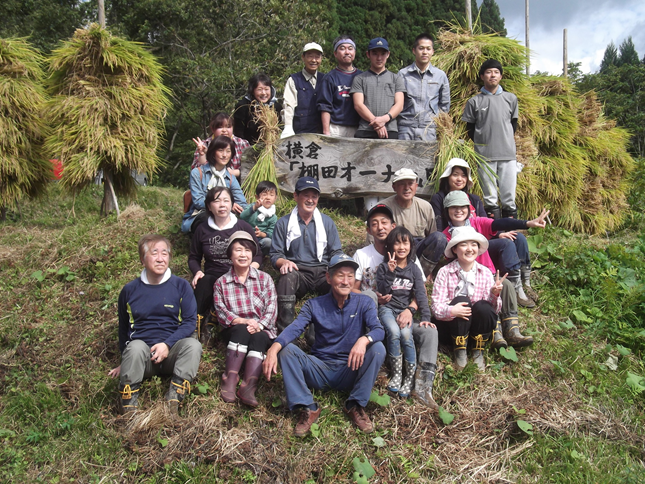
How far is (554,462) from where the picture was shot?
10.0ft

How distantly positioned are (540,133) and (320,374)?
16.4 feet

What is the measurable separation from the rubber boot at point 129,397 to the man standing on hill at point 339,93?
3763 mm

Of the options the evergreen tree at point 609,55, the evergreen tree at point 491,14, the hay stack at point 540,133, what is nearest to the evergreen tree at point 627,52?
the evergreen tree at point 609,55

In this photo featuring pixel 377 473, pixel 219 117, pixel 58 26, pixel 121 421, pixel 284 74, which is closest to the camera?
pixel 377 473

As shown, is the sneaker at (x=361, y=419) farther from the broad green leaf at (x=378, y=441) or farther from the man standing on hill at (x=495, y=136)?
the man standing on hill at (x=495, y=136)

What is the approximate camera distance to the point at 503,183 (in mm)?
5707

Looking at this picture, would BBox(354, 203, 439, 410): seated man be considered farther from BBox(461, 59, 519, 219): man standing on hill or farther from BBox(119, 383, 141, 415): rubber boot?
BBox(461, 59, 519, 219): man standing on hill

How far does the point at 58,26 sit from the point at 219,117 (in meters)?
11.3

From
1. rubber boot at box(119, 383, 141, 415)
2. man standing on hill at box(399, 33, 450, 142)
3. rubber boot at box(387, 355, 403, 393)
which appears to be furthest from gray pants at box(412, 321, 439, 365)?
man standing on hill at box(399, 33, 450, 142)

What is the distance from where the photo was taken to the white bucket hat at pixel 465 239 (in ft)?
12.7

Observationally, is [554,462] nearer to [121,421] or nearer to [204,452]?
[204,452]

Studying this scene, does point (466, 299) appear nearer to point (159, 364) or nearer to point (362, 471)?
point (362, 471)

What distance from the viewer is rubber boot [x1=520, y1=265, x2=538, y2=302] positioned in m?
4.71

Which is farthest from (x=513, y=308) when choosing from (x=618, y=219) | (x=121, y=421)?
(x=618, y=219)
